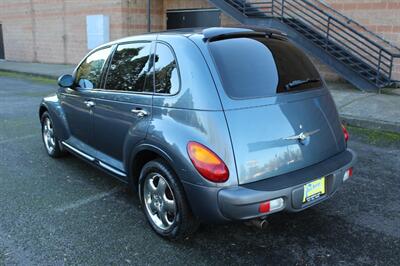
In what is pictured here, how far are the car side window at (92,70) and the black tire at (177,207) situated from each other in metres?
1.41

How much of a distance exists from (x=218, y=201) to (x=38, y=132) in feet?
16.6

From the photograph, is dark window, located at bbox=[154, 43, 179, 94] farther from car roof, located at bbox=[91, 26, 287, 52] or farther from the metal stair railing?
the metal stair railing

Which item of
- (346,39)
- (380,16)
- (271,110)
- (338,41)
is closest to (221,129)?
(271,110)

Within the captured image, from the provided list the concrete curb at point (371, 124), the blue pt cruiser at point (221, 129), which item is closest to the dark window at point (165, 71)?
the blue pt cruiser at point (221, 129)

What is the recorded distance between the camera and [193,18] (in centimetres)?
1508

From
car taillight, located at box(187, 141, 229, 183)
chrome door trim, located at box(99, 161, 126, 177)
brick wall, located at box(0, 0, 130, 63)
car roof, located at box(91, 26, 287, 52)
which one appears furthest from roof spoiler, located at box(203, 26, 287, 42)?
brick wall, located at box(0, 0, 130, 63)

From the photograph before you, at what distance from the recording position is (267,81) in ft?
10.1

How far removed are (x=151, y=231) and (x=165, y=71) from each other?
138 cm

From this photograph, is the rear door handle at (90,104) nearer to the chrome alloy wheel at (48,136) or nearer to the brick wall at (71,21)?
the chrome alloy wheel at (48,136)

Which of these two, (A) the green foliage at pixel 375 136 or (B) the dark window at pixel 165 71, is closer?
(B) the dark window at pixel 165 71

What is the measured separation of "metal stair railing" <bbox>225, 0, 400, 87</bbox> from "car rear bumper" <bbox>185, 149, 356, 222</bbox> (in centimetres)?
722

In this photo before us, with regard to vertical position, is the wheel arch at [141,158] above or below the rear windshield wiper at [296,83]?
below

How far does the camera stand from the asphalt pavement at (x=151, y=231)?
2.98m

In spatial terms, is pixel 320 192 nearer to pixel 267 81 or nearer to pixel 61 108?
pixel 267 81
